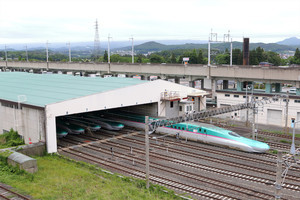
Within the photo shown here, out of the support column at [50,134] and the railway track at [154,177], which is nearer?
the railway track at [154,177]

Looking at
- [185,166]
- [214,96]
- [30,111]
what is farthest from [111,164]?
[214,96]

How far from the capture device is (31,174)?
2448 centimetres

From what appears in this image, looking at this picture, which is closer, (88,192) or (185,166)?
(88,192)

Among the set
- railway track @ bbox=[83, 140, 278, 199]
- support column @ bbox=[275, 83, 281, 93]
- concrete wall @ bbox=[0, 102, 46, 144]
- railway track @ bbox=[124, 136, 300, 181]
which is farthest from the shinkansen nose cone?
support column @ bbox=[275, 83, 281, 93]

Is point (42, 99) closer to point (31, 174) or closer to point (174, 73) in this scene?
point (31, 174)

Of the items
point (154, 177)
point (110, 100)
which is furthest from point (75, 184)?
point (110, 100)

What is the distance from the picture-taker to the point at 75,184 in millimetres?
22766

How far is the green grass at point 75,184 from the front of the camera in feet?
68.4

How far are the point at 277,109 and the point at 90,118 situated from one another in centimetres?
2864

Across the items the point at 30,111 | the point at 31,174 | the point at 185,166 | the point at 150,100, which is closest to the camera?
the point at 31,174

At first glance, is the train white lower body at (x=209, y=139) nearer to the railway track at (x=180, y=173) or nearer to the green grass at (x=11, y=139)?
the railway track at (x=180, y=173)

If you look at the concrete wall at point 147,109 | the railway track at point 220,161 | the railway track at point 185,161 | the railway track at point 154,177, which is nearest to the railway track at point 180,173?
the railway track at point 185,161

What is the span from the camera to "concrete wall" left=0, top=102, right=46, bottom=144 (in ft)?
104

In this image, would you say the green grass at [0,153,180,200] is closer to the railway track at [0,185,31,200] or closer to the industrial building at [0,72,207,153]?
the railway track at [0,185,31,200]
